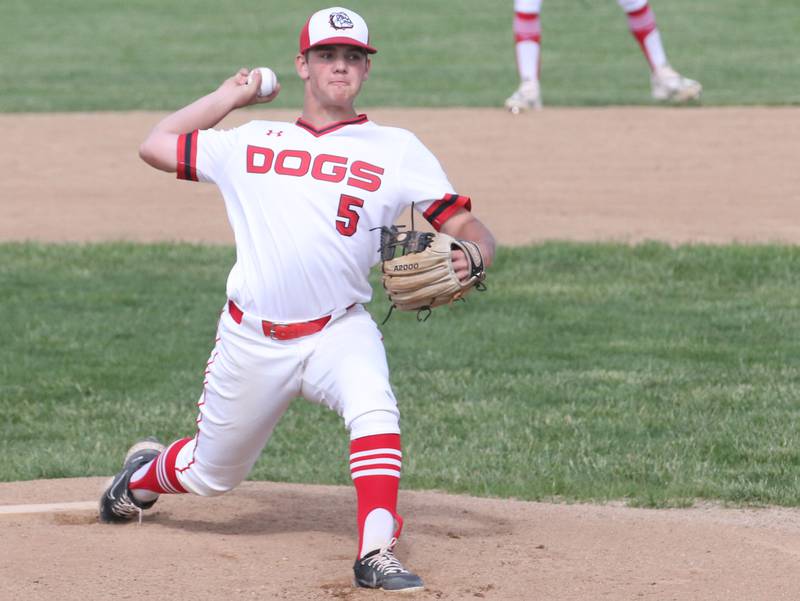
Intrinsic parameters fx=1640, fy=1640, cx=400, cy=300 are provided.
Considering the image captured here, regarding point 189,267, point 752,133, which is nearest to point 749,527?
point 189,267

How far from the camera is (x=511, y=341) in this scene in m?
9.23

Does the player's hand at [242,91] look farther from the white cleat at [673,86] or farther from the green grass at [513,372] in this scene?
the white cleat at [673,86]

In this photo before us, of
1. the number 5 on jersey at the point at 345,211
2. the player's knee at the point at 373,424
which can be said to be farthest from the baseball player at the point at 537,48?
the player's knee at the point at 373,424

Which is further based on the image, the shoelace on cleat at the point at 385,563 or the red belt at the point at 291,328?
the red belt at the point at 291,328

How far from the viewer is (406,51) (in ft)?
75.7

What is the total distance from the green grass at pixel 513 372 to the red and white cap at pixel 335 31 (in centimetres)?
219

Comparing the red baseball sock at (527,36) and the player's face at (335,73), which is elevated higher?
the red baseball sock at (527,36)

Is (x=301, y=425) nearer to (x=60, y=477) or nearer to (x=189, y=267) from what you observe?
(x=60, y=477)

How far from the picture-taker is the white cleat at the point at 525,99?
15.8 m

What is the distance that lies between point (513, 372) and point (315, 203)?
12.3 feet

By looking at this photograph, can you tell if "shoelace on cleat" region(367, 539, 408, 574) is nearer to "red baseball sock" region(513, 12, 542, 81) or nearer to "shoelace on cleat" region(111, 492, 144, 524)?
"shoelace on cleat" region(111, 492, 144, 524)

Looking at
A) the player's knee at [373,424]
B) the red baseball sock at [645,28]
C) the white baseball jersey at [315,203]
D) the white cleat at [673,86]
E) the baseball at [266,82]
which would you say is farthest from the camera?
the white cleat at [673,86]

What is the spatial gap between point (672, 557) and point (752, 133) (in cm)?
1015

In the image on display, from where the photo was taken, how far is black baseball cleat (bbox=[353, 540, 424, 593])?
477cm
